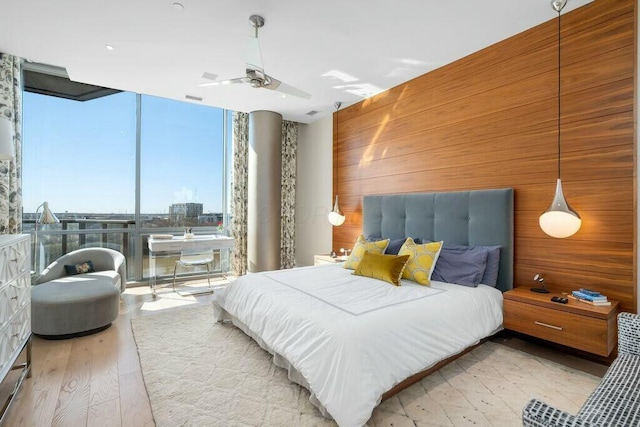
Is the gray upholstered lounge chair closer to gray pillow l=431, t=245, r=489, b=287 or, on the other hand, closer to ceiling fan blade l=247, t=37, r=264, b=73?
ceiling fan blade l=247, t=37, r=264, b=73

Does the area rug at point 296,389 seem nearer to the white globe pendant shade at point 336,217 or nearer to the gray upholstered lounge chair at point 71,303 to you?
the gray upholstered lounge chair at point 71,303

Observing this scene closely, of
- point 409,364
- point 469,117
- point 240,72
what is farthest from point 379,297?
point 240,72

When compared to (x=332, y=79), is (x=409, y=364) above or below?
below

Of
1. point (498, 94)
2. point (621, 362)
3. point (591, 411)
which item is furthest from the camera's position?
point (498, 94)

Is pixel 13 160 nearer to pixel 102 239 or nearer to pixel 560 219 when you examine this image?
pixel 102 239

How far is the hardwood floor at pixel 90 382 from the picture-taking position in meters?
1.76

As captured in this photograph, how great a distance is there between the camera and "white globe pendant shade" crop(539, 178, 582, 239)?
2.32 metres

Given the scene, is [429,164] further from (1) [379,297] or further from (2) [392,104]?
(1) [379,297]

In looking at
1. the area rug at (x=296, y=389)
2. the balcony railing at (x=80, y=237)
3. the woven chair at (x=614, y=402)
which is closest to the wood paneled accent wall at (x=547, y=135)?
the woven chair at (x=614, y=402)

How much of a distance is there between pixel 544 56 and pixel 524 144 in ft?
2.55

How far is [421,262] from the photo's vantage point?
285 centimetres

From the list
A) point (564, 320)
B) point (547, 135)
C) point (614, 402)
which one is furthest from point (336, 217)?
point (614, 402)

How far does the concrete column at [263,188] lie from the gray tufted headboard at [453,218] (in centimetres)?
183

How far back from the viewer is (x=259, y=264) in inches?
201
